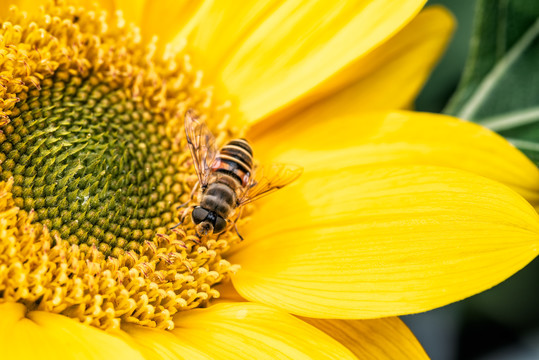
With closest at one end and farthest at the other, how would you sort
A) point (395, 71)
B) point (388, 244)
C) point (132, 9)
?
point (388, 244), point (132, 9), point (395, 71)

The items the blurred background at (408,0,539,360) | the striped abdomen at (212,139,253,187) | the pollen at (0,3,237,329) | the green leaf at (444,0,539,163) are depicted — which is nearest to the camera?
the pollen at (0,3,237,329)

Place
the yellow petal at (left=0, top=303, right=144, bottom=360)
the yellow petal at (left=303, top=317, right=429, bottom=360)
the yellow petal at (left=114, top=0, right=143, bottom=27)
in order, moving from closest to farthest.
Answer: the yellow petal at (left=0, top=303, right=144, bottom=360), the yellow petal at (left=303, top=317, right=429, bottom=360), the yellow petal at (left=114, top=0, right=143, bottom=27)

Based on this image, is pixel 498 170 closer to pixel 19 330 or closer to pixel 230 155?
pixel 230 155

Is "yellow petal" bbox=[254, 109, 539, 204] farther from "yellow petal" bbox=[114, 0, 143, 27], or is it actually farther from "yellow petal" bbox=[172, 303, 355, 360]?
"yellow petal" bbox=[114, 0, 143, 27]

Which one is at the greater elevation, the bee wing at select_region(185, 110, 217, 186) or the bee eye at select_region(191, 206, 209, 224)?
the bee wing at select_region(185, 110, 217, 186)

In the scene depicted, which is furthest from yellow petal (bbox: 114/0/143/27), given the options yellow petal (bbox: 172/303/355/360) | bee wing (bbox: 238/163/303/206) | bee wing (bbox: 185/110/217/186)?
yellow petal (bbox: 172/303/355/360)

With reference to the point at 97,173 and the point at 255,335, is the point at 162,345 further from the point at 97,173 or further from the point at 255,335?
the point at 97,173

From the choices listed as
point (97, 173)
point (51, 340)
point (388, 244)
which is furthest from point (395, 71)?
point (51, 340)

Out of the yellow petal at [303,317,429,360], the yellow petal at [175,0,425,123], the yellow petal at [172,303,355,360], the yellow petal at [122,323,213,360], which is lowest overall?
the yellow petal at [122,323,213,360]
